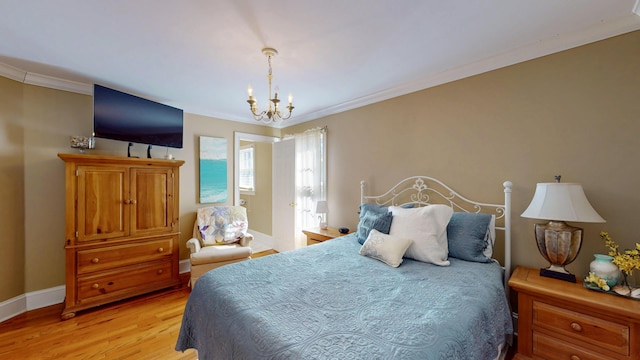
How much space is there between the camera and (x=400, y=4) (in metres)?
1.57

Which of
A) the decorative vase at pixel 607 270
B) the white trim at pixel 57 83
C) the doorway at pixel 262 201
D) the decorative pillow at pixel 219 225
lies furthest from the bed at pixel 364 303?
the doorway at pixel 262 201

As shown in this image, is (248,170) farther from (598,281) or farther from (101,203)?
(598,281)

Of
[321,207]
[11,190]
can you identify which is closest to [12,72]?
[11,190]

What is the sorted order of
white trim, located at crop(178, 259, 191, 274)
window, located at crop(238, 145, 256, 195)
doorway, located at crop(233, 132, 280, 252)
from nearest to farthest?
white trim, located at crop(178, 259, 191, 274) < doorway, located at crop(233, 132, 280, 252) < window, located at crop(238, 145, 256, 195)

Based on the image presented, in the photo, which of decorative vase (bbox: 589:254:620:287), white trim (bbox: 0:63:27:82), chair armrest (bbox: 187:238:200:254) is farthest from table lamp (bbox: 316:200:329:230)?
white trim (bbox: 0:63:27:82)

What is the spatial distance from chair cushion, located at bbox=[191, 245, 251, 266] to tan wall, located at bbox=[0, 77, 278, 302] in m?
1.56

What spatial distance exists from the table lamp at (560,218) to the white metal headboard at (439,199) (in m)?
0.26

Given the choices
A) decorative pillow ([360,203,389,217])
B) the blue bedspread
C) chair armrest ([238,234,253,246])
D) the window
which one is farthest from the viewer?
the window

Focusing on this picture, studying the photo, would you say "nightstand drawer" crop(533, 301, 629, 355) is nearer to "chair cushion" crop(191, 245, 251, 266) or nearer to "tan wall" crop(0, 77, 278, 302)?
"chair cushion" crop(191, 245, 251, 266)

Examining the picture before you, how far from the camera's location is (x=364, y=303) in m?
1.38

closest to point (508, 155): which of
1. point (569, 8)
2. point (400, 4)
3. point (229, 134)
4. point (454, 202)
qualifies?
point (454, 202)

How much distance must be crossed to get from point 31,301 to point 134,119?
2245 mm

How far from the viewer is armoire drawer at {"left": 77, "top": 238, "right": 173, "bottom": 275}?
2.60 meters

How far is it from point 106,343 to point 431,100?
12.6 ft
